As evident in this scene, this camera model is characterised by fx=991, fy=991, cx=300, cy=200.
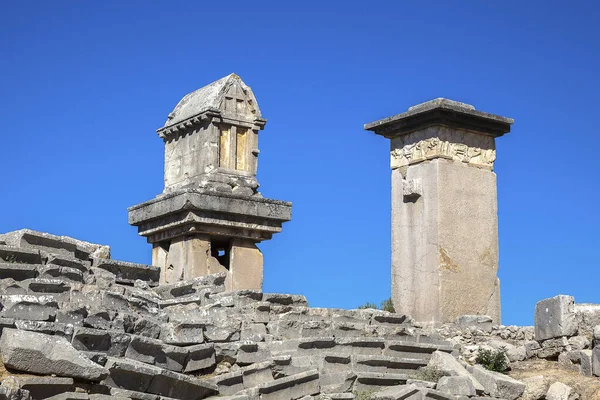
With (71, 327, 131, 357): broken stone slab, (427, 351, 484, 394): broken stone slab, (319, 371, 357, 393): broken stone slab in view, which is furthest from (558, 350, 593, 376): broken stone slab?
(71, 327, 131, 357): broken stone slab

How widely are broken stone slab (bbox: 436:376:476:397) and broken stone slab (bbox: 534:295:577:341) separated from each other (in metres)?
1.57

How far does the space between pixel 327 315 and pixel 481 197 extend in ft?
10.4

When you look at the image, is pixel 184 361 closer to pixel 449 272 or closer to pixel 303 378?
pixel 303 378

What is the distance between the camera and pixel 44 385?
734cm

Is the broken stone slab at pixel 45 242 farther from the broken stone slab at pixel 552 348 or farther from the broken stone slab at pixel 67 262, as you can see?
the broken stone slab at pixel 552 348

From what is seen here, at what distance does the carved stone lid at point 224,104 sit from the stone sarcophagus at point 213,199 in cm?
1

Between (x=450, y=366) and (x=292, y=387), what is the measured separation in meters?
2.35

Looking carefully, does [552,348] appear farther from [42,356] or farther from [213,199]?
[42,356]

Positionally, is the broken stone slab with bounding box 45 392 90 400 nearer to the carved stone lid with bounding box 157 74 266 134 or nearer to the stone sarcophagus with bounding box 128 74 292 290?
the stone sarcophagus with bounding box 128 74 292 290

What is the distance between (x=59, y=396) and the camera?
7379 mm

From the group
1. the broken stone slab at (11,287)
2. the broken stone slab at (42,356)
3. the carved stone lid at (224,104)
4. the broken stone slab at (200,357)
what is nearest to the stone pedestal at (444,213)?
the carved stone lid at (224,104)

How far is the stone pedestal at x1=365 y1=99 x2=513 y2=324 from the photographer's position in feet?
41.4

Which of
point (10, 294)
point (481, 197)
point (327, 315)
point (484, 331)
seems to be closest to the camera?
point (10, 294)

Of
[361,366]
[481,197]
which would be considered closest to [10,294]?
[361,366]
